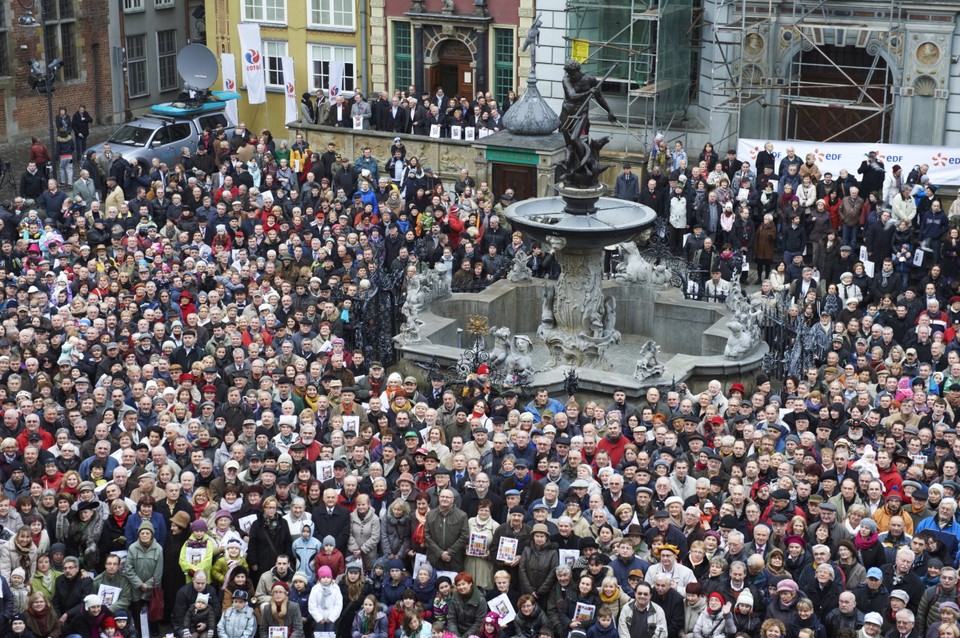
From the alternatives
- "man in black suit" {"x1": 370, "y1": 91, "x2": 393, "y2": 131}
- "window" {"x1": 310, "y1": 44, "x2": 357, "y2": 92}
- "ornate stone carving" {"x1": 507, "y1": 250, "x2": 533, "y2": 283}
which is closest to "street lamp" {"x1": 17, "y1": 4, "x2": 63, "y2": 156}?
"window" {"x1": 310, "y1": 44, "x2": 357, "y2": 92}

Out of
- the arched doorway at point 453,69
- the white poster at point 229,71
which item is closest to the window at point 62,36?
the white poster at point 229,71

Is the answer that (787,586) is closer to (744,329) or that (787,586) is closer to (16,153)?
(744,329)

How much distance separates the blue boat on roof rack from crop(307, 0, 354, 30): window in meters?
4.32

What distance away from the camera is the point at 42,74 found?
133 ft

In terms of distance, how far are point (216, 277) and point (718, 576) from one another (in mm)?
13028

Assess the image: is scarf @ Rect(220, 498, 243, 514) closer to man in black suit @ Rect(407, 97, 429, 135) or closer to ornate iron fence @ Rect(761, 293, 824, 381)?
ornate iron fence @ Rect(761, 293, 824, 381)

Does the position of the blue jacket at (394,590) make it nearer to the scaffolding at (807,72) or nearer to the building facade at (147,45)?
the scaffolding at (807,72)

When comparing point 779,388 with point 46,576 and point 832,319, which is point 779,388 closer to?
point 832,319

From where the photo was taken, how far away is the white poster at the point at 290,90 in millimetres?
40500

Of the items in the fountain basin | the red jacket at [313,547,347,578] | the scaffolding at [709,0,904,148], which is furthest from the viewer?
the scaffolding at [709,0,904,148]

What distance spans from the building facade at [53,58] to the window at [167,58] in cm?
258

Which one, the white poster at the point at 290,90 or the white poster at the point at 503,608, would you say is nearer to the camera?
the white poster at the point at 503,608

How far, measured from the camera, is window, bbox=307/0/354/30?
41.7 m

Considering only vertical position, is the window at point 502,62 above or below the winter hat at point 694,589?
above
